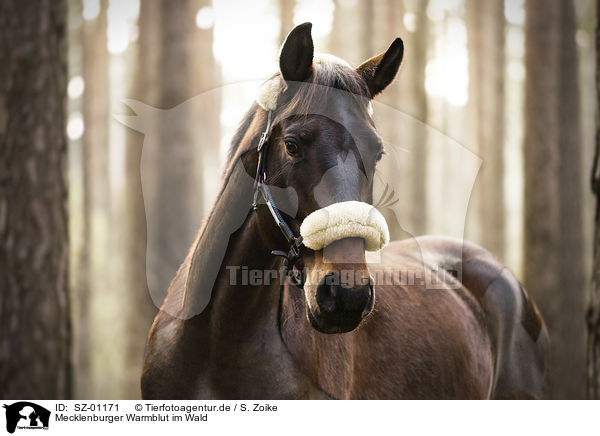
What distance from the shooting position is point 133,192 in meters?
3.70

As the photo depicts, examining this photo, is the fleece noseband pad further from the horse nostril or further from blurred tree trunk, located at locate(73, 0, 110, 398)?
blurred tree trunk, located at locate(73, 0, 110, 398)

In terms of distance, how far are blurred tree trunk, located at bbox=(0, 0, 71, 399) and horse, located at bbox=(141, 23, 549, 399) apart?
49.6 inches

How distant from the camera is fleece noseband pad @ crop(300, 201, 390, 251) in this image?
135 centimetres

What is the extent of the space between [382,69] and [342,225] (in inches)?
29.4

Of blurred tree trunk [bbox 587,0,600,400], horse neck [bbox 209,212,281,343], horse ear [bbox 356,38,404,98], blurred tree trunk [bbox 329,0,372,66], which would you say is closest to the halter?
horse neck [bbox 209,212,281,343]

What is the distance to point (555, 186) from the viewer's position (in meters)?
3.32

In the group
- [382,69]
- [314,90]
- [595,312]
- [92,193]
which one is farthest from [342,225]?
[92,193]

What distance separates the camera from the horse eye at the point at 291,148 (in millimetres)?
1469

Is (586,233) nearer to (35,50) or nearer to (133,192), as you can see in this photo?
(133,192)

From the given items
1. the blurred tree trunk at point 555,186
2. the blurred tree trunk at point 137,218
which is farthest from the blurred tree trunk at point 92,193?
the blurred tree trunk at point 555,186

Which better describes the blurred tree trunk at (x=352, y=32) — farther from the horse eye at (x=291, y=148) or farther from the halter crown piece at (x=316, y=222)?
the horse eye at (x=291, y=148)

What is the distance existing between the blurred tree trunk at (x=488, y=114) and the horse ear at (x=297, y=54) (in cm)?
189
